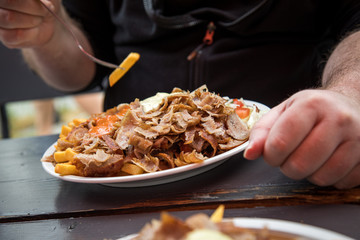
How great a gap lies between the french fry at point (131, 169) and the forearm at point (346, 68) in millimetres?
544

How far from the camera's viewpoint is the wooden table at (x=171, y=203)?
0.66 metres

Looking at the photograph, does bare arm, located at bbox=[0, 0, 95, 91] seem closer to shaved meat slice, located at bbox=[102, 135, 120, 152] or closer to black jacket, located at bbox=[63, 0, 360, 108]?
black jacket, located at bbox=[63, 0, 360, 108]

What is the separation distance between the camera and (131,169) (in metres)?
0.81

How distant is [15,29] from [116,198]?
800 mm

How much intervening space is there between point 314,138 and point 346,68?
1.57 feet

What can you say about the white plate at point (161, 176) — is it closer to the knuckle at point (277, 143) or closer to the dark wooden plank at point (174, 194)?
the dark wooden plank at point (174, 194)

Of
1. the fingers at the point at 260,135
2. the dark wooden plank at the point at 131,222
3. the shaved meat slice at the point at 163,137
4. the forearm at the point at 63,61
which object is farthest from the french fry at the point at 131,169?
the forearm at the point at 63,61

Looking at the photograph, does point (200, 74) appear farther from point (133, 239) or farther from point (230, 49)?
point (133, 239)

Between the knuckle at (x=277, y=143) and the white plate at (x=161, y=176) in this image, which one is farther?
the white plate at (x=161, y=176)

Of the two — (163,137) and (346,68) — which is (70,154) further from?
(346,68)

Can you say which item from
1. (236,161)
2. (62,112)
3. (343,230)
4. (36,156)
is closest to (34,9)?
(36,156)

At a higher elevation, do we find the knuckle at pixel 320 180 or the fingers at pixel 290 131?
the fingers at pixel 290 131

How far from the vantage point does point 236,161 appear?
92 cm

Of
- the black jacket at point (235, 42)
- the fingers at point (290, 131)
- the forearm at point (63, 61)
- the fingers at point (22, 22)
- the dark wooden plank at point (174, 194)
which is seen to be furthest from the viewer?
the forearm at point (63, 61)
